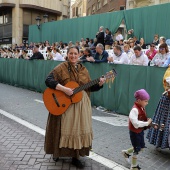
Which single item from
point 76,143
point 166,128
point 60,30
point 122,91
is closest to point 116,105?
point 122,91

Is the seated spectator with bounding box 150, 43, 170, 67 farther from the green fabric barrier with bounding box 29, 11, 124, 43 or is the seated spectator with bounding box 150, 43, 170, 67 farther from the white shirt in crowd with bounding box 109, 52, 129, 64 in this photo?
the green fabric barrier with bounding box 29, 11, 124, 43

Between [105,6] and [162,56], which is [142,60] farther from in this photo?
[105,6]

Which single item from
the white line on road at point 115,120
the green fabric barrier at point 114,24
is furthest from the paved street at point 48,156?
the green fabric barrier at point 114,24

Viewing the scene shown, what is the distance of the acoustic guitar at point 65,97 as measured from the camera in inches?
151

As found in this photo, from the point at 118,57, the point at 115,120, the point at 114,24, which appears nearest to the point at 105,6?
the point at 114,24

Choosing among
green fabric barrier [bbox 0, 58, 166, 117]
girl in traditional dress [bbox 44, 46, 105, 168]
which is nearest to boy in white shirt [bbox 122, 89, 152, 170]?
girl in traditional dress [bbox 44, 46, 105, 168]

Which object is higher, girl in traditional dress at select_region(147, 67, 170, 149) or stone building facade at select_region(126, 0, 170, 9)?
stone building facade at select_region(126, 0, 170, 9)

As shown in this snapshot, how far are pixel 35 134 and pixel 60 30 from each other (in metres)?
19.4

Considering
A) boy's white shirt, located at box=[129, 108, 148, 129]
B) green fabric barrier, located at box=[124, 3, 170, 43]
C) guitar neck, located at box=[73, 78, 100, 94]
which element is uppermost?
green fabric barrier, located at box=[124, 3, 170, 43]

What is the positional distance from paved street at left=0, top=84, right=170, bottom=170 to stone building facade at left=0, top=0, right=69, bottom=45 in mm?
25629

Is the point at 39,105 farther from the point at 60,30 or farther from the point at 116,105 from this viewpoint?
the point at 60,30

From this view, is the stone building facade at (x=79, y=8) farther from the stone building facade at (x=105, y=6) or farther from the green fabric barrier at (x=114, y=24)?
the green fabric barrier at (x=114, y=24)

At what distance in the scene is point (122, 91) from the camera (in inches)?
304

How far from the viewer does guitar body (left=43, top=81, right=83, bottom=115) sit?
3859 millimetres
